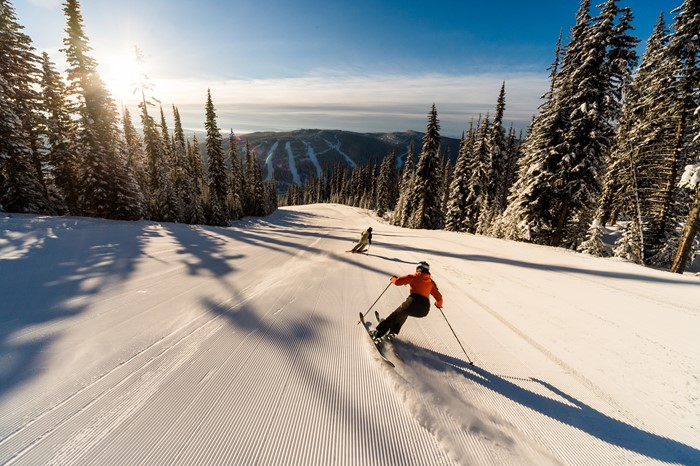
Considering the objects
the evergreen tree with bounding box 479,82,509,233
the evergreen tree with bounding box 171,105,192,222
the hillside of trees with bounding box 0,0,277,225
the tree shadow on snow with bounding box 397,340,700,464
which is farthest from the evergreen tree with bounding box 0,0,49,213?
the evergreen tree with bounding box 479,82,509,233

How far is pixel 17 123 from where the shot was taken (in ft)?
50.6

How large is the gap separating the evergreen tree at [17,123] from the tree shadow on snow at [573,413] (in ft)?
76.3

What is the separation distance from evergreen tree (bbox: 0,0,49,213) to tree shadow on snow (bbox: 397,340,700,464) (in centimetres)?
2325

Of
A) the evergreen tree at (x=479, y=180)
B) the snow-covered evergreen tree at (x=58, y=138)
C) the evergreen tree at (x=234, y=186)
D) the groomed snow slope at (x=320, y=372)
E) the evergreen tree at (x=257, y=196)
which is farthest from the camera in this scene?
the evergreen tree at (x=257, y=196)

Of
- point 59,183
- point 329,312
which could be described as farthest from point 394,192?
point 329,312

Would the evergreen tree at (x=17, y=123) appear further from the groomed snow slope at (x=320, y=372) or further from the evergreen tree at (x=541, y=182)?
the evergreen tree at (x=541, y=182)

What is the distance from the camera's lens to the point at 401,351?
4.41 meters

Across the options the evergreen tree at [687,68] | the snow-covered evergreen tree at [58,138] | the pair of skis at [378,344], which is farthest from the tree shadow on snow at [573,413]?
the snow-covered evergreen tree at [58,138]

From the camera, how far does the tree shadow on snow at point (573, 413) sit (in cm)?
289

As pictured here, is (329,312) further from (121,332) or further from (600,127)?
(600,127)

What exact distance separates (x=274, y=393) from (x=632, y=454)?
4044mm

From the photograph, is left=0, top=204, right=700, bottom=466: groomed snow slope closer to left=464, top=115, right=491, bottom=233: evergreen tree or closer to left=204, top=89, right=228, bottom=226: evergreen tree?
left=464, top=115, right=491, bottom=233: evergreen tree

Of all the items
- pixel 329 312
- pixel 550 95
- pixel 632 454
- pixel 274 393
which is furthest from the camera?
pixel 550 95

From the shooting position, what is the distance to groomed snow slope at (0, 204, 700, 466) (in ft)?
8.51
